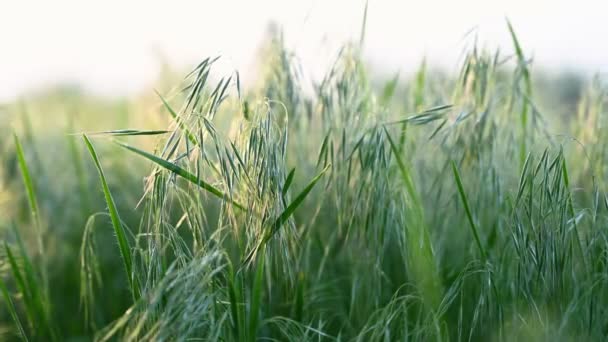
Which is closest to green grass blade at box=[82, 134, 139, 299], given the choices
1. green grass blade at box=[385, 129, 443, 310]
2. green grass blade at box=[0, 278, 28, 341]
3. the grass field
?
the grass field

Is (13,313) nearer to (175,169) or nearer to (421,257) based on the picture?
(175,169)

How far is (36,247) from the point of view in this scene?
1702 mm

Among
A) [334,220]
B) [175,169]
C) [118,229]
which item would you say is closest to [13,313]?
[118,229]

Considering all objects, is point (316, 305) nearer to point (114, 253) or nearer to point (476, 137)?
point (476, 137)

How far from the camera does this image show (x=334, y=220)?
4.65 ft

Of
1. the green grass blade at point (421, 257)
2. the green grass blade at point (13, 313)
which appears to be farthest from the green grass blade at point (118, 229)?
the green grass blade at point (421, 257)

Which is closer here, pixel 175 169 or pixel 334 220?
pixel 175 169

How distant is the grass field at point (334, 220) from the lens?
38.6 inches

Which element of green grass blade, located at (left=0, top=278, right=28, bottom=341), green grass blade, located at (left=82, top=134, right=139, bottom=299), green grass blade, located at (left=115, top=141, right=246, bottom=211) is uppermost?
green grass blade, located at (left=115, top=141, right=246, bottom=211)

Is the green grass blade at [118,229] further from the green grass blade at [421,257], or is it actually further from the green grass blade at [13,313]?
the green grass blade at [421,257]

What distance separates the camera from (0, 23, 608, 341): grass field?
0.98m

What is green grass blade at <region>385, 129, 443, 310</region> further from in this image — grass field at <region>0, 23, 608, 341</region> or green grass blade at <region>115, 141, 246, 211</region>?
green grass blade at <region>115, 141, 246, 211</region>

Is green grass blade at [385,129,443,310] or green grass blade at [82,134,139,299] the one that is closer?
green grass blade at [82,134,139,299]

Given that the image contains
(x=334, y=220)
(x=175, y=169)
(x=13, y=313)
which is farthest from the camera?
(x=334, y=220)
